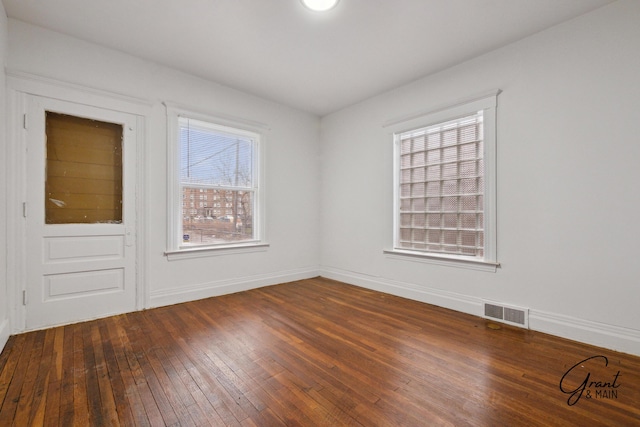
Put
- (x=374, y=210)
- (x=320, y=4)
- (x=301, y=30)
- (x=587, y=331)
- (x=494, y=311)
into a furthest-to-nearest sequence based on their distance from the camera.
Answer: (x=374, y=210) → (x=494, y=311) → (x=301, y=30) → (x=587, y=331) → (x=320, y=4)

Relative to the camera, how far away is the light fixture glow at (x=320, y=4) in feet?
7.68

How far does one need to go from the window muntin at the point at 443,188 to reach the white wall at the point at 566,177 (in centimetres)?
27

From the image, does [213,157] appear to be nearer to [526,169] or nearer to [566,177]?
[526,169]

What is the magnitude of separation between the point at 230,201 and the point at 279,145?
48.1 inches

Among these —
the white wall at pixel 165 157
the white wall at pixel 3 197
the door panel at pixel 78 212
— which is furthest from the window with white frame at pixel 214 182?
the white wall at pixel 3 197

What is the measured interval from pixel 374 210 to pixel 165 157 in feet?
9.48

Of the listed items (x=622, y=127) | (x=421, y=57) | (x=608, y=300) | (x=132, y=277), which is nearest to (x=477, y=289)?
(x=608, y=300)

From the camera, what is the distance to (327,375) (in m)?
1.97

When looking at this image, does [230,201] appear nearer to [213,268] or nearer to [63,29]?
[213,268]

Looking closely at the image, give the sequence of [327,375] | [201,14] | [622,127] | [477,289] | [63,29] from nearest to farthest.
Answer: [327,375]
[622,127]
[201,14]
[63,29]
[477,289]

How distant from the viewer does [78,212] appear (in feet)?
9.70

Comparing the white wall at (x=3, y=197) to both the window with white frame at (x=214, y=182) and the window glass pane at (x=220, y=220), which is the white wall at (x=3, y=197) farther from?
the window glass pane at (x=220, y=220)

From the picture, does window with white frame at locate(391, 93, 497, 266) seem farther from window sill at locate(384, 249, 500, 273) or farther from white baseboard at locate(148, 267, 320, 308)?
white baseboard at locate(148, 267, 320, 308)

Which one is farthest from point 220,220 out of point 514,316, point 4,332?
point 514,316
